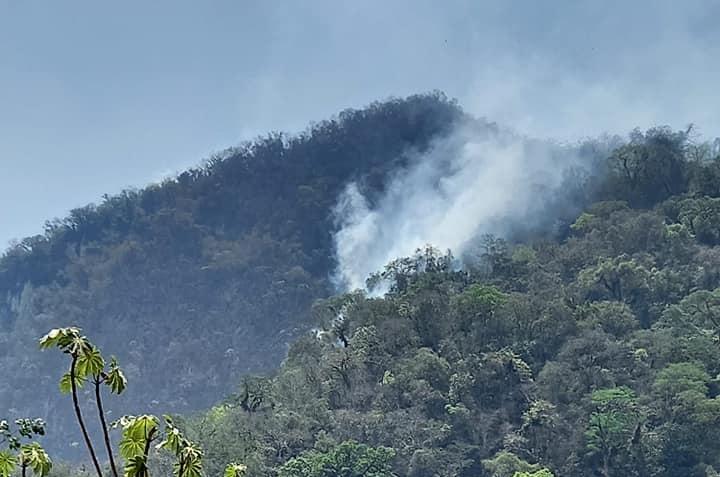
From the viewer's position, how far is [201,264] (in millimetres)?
84562

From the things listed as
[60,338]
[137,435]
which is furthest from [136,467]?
[60,338]

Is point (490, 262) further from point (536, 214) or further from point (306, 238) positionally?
point (306, 238)

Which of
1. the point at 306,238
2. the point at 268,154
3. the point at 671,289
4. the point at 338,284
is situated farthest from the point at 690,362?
the point at 268,154

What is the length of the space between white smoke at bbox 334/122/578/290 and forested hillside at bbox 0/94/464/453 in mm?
1989

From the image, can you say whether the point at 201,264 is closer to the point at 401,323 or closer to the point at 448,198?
the point at 448,198

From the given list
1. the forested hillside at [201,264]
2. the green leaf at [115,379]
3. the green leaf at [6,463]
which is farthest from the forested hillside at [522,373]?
the forested hillside at [201,264]

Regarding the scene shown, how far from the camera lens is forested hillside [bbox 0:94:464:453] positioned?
7562 cm

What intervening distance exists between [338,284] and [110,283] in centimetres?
2198

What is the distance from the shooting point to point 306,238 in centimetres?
8306

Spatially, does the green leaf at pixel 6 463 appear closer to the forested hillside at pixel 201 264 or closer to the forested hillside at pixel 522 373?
the forested hillside at pixel 522 373

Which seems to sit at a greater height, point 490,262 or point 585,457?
point 490,262

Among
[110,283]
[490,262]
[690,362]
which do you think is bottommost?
[690,362]

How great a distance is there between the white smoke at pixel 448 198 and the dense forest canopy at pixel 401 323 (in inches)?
73.0

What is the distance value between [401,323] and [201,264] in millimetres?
47072
